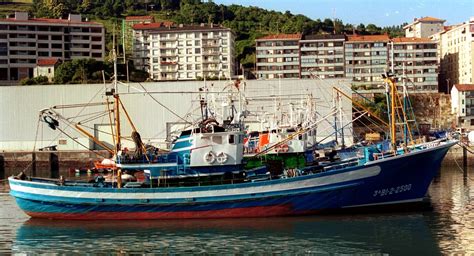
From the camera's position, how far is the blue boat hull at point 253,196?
25453 mm

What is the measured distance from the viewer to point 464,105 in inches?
3169

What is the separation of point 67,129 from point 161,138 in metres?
8.93

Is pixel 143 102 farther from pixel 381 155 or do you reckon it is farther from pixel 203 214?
pixel 381 155

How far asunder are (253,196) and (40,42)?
74.3m

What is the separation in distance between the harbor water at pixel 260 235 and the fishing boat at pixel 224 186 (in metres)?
0.46

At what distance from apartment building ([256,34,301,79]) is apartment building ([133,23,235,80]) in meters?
4.77

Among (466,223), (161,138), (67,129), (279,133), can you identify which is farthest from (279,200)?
(67,129)

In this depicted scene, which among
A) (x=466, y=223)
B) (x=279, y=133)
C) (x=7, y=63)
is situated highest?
(x=7, y=63)

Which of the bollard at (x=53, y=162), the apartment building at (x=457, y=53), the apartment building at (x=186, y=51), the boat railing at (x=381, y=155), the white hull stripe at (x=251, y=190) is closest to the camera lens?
the white hull stripe at (x=251, y=190)

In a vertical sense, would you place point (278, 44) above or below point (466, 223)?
above

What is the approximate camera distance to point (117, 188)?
25859 mm

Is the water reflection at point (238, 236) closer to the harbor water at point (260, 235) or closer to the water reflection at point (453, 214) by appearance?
the harbor water at point (260, 235)

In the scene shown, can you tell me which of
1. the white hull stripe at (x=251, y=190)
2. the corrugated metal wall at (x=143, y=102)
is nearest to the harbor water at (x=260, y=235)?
the white hull stripe at (x=251, y=190)

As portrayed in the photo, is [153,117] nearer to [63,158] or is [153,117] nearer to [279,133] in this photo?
[63,158]
